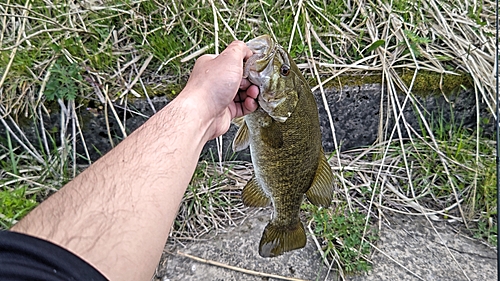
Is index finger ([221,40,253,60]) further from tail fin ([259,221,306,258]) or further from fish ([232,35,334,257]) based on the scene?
tail fin ([259,221,306,258])

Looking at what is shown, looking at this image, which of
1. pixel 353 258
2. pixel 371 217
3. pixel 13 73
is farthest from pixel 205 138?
pixel 13 73

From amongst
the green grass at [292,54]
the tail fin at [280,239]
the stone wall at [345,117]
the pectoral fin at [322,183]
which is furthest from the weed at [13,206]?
the pectoral fin at [322,183]

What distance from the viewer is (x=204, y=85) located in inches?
65.4

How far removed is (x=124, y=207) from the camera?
3.91 feet

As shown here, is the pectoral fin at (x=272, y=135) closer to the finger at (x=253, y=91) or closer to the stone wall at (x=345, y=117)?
the finger at (x=253, y=91)

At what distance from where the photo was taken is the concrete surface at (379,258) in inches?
85.5

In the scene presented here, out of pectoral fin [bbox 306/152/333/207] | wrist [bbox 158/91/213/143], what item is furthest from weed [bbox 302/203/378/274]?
wrist [bbox 158/91/213/143]

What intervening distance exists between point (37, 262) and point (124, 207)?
297 mm

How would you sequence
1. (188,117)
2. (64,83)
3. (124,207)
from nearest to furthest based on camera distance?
1. (124,207)
2. (188,117)
3. (64,83)

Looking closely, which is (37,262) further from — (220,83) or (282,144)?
(282,144)

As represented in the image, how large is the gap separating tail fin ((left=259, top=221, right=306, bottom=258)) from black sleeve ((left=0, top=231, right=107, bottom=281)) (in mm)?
1060

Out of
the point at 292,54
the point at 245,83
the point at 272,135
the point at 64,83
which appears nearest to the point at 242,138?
the point at 272,135

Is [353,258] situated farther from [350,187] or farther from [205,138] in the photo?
[205,138]

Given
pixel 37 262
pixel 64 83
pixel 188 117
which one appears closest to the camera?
pixel 37 262
